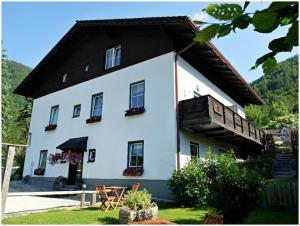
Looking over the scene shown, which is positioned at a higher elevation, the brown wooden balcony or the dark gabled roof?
the dark gabled roof

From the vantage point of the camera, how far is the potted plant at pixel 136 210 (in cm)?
859

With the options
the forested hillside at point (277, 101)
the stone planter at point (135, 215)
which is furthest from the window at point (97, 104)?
the forested hillside at point (277, 101)

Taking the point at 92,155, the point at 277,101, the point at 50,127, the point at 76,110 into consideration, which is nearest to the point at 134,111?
the point at 92,155

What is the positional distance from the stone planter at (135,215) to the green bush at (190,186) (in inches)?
138

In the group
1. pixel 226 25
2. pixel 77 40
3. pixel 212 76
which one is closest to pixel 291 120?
pixel 212 76

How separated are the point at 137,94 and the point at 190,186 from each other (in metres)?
6.18

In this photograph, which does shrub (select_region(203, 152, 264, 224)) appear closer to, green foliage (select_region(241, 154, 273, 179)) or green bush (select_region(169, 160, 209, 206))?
green bush (select_region(169, 160, 209, 206))

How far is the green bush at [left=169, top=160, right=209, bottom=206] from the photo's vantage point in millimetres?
12172

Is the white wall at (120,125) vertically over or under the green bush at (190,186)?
over

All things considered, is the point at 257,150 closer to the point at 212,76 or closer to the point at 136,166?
the point at 212,76

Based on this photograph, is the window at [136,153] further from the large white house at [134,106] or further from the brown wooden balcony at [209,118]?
the brown wooden balcony at [209,118]

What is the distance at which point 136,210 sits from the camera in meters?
8.83

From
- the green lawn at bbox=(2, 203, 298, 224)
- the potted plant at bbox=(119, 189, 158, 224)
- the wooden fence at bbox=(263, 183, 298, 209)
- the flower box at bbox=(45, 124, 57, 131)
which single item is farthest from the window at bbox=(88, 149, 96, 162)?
the wooden fence at bbox=(263, 183, 298, 209)

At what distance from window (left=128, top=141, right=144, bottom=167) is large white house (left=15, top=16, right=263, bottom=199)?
5 centimetres
